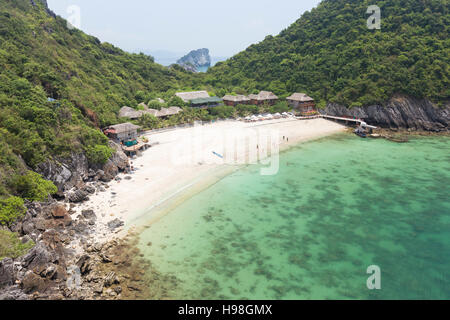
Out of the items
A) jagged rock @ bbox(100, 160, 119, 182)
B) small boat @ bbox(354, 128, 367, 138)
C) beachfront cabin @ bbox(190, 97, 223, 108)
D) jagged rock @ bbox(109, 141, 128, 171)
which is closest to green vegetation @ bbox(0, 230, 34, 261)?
jagged rock @ bbox(100, 160, 119, 182)

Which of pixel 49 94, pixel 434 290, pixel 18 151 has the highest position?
pixel 49 94

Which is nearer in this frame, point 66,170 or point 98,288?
point 98,288

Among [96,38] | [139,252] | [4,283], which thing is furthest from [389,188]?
[96,38]

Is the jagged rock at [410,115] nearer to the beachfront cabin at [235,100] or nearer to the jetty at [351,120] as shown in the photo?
the jetty at [351,120]

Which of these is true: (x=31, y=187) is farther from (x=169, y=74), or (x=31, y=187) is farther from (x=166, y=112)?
(x=169, y=74)

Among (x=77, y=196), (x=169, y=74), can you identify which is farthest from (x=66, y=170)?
(x=169, y=74)

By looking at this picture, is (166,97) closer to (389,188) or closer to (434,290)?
(389,188)

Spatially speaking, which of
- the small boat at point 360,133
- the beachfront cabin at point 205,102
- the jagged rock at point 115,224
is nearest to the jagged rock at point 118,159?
the jagged rock at point 115,224

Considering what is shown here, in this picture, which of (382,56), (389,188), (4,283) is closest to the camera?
(4,283)
